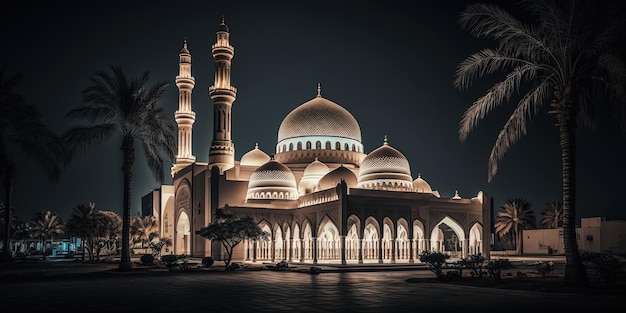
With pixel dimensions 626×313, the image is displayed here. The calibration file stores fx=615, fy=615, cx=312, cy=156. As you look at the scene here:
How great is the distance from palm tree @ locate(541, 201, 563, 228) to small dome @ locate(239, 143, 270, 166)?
3030 centimetres

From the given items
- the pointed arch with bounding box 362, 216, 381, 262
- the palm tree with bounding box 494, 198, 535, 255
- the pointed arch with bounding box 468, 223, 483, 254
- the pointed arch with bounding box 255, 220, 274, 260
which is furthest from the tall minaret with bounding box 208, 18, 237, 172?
the palm tree with bounding box 494, 198, 535, 255

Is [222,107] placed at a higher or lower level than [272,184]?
higher

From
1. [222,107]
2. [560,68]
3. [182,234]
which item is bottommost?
[182,234]

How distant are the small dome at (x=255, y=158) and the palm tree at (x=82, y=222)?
14.9 meters

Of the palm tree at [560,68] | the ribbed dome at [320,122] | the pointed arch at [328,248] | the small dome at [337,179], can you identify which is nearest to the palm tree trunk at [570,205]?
the palm tree at [560,68]

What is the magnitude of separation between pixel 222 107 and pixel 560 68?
37.0 meters

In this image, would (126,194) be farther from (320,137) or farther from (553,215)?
(553,215)

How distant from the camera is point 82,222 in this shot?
4153 cm

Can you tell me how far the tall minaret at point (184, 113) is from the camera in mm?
57625

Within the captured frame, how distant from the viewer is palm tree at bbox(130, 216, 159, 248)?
Result: 56.6 m

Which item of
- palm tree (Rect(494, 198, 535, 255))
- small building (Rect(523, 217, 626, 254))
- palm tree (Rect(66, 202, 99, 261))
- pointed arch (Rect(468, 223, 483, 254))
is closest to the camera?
palm tree (Rect(66, 202, 99, 261))

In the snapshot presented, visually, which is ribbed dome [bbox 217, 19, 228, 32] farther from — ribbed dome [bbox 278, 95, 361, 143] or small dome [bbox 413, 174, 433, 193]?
small dome [bbox 413, 174, 433, 193]

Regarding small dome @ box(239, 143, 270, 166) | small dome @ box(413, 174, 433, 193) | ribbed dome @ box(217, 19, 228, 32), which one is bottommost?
small dome @ box(413, 174, 433, 193)

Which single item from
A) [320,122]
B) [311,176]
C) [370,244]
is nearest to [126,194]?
[370,244]
